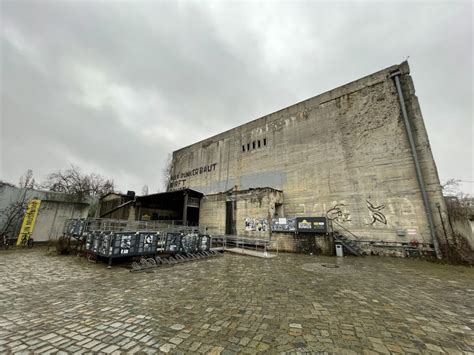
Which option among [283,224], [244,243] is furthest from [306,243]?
[244,243]

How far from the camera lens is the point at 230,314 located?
3.88m

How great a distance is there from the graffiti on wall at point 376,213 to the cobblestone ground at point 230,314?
7350 mm

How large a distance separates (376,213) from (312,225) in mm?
5156

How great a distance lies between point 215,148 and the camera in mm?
26906

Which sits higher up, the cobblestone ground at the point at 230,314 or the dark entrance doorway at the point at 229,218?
the dark entrance doorway at the point at 229,218

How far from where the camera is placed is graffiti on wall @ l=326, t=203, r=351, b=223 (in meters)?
15.2

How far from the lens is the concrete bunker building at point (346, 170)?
43.0 feet

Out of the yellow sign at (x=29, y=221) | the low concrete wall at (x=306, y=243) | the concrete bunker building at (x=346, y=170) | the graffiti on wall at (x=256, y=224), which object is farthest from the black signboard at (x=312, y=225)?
the yellow sign at (x=29, y=221)

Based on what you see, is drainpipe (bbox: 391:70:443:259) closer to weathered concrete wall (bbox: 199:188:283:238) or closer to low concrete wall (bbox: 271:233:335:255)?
low concrete wall (bbox: 271:233:335:255)

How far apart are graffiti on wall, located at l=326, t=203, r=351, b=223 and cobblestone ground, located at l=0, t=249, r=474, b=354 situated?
8.37 meters

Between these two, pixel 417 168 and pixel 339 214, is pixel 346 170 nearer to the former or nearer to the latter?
pixel 339 214

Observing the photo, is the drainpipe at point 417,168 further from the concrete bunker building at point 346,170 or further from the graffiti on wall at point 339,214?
the graffiti on wall at point 339,214

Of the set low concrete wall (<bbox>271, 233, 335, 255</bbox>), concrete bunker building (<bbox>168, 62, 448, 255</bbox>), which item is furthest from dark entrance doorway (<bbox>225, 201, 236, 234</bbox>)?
low concrete wall (<bbox>271, 233, 335, 255</bbox>)

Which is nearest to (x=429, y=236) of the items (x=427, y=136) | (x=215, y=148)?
(x=427, y=136)
